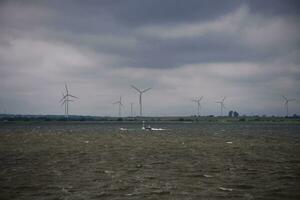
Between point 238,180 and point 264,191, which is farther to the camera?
point 238,180

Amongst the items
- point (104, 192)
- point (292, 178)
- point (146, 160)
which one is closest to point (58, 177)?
point (104, 192)

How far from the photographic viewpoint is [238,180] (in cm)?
3481

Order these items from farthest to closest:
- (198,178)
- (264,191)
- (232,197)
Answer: (198,178)
(264,191)
(232,197)

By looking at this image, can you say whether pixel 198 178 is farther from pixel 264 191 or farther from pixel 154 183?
pixel 264 191

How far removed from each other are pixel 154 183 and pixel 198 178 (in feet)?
15.2

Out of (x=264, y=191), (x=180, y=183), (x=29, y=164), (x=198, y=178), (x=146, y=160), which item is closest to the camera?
(x=264, y=191)

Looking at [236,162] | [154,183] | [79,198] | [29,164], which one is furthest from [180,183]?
[29,164]

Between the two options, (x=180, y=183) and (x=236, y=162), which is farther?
(x=236, y=162)

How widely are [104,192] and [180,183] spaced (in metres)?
7.01

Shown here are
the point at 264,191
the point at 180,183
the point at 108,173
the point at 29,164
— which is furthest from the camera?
the point at 29,164

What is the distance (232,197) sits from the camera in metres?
28.1

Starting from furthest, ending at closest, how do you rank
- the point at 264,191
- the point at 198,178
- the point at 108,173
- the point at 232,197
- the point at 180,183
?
the point at 108,173
the point at 198,178
the point at 180,183
the point at 264,191
the point at 232,197

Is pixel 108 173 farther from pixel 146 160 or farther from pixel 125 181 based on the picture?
pixel 146 160

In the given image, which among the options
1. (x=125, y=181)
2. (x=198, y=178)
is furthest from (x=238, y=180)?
(x=125, y=181)
